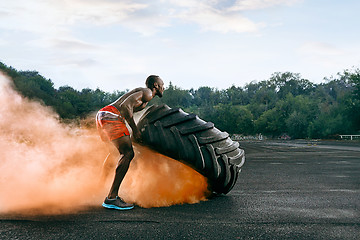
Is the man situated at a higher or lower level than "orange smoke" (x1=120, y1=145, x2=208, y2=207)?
higher

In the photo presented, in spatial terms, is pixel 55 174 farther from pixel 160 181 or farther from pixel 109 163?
pixel 160 181

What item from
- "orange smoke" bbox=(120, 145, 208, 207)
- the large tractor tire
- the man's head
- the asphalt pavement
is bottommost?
the asphalt pavement

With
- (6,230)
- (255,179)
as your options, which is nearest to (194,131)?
(6,230)

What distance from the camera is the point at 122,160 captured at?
12.9 ft

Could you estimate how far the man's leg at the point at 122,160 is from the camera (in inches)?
152

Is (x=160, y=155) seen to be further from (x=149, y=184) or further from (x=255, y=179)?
(x=255, y=179)

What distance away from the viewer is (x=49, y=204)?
154 inches

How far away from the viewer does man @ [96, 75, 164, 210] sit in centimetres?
385

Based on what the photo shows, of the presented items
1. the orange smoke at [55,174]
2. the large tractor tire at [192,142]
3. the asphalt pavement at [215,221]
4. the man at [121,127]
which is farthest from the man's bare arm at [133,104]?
the asphalt pavement at [215,221]

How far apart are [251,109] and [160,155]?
96664 mm

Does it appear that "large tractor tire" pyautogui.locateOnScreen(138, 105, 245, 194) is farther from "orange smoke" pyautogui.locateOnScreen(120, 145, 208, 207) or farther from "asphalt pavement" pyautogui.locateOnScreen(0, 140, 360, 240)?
"asphalt pavement" pyautogui.locateOnScreen(0, 140, 360, 240)

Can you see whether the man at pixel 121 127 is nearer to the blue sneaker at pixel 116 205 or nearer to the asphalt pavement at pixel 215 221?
the blue sneaker at pixel 116 205

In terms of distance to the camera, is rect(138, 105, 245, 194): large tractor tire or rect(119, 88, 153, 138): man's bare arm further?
rect(119, 88, 153, 138): man's bare arm

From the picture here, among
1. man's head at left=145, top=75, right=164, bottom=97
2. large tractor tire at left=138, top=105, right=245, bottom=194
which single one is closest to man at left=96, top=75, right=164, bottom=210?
man's head at left=145, top=75, right=164, bottom=97
